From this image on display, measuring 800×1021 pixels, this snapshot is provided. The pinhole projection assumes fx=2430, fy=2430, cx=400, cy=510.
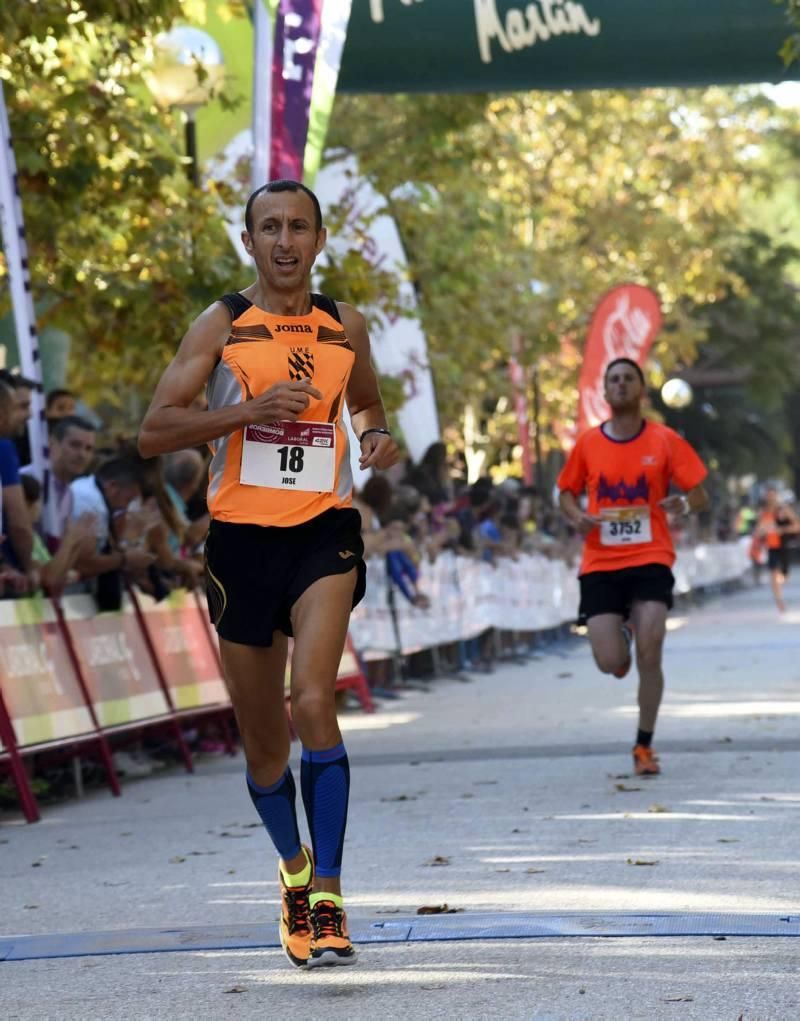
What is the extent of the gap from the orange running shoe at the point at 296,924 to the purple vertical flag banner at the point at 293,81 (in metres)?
7.11

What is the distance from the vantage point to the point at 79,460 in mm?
12336

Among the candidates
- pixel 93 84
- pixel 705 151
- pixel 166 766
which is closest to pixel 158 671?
pixel 166 766

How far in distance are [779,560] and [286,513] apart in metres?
30.1

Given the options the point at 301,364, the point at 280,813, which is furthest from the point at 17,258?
the point at 280,813

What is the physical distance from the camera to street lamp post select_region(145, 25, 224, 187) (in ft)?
50.3

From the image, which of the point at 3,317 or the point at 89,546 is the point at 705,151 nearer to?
the point at 3,317

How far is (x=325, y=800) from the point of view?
6320 mm

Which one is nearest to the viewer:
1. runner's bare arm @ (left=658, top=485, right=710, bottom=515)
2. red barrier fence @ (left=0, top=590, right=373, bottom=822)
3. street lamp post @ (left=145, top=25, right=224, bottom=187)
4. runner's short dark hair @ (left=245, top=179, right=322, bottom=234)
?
runner's short dark hair @ (left=245, top=179, right=322, bottom=234)

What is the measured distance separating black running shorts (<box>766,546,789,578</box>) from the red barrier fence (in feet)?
72.0

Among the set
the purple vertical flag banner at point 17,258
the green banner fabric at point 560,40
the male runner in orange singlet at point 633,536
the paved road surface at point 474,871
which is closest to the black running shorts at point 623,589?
the male runner in orange singlet at point 633,536

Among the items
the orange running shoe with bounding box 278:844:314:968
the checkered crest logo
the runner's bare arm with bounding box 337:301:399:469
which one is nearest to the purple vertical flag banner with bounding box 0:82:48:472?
the runner's bare arm with bounding box 337:301:399:469

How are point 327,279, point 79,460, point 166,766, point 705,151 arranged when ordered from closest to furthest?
point 79,460 → point 166,766 → point 327,279 → point 705,151

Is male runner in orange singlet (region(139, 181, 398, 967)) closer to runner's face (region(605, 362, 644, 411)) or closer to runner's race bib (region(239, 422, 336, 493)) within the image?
runner's race bib (region(239, 422, 336, 493))

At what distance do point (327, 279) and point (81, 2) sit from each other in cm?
479
